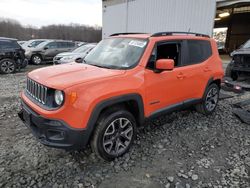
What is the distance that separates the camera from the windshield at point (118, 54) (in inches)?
139

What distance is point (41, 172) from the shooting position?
300cm

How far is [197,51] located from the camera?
457 centimetres

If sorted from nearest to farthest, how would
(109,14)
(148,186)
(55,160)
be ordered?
(148,186), (55,160), (109,14)

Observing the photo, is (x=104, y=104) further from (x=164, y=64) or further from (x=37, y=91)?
(x=164, y=64)

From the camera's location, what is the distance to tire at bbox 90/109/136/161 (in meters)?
3.05

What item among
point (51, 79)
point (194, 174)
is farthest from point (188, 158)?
point (51, 79)

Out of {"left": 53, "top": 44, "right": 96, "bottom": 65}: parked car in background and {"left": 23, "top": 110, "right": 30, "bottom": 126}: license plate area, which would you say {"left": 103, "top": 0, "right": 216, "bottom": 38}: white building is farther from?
{"left": 23, "top": 110, "right": 30, "bottom": 126}: license plate area

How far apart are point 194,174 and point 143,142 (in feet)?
3.43

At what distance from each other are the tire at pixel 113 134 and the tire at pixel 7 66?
9.27 m

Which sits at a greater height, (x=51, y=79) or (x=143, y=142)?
(x=51, y=79)

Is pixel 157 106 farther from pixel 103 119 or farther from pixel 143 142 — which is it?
pixel 103 119

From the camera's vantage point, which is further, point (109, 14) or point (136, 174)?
point (109, 14)

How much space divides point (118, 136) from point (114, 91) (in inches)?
28.3

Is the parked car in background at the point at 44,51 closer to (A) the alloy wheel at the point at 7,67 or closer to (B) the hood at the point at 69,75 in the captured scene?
(A) the alloy wheel at the point at 7,67
